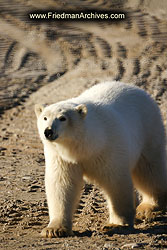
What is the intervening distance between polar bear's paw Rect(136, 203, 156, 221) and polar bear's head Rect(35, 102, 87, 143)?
64.4 inches

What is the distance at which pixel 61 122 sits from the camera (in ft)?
16.7

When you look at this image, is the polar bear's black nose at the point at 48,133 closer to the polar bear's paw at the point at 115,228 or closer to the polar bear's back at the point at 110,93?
the polar bear's back at the point at 110,93

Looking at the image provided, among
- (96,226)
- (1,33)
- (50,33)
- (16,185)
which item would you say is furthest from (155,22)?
(96,226)

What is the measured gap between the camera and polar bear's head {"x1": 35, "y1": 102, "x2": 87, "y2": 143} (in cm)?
500

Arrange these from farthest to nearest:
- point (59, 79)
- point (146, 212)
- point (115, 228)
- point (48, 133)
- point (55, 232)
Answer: point (59, 79)
point (146, 212)
point (115, 228)
point (55, 232)
point (48, 133)

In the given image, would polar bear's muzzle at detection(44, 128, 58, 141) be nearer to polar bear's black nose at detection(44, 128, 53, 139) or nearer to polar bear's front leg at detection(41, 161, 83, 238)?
polar bear's black nose at detection(44, 128, 53, 139)

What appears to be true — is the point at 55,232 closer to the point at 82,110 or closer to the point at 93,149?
the point at 93,149

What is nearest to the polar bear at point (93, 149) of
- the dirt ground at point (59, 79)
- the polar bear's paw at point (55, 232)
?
the polar bear's paw at point (55, 232)

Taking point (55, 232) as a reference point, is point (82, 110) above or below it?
above

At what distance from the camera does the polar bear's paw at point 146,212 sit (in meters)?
6.35

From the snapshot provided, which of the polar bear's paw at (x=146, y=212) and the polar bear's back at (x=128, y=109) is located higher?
the polar bear's back at (x=128, y=109)

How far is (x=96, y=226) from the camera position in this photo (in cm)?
588

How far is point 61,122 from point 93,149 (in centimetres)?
45

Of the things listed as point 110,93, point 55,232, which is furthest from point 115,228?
point 110,93
